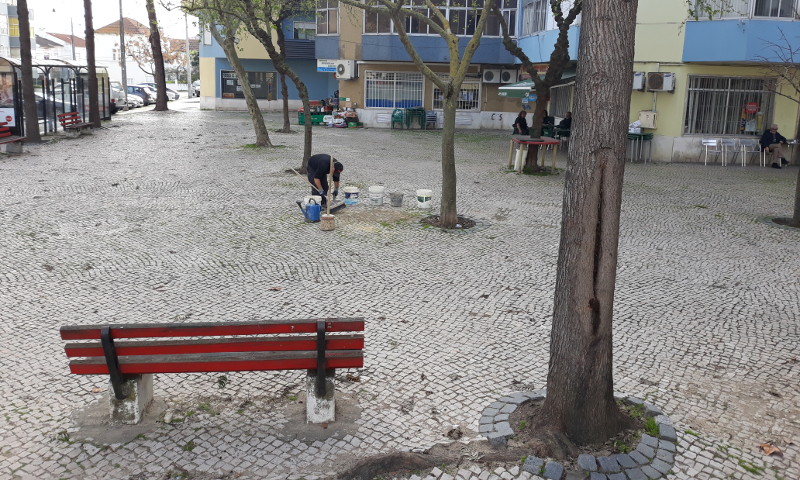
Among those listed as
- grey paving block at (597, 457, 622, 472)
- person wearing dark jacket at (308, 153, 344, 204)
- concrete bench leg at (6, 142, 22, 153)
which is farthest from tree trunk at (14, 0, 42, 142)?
grey paving block at (597, 457, 622, 472)

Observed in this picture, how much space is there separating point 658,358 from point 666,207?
311 inches

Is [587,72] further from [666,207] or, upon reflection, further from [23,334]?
[666,207]

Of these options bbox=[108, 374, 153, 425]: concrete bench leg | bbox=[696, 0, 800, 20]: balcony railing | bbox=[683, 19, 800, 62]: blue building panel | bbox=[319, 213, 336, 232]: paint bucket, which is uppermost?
bbox=[696, 0, 800, 20]: balcony railing

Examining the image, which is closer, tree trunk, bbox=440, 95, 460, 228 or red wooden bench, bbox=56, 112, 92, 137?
tree trunk, bbox=440, 95, 460, 228

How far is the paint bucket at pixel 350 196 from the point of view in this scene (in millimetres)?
12445

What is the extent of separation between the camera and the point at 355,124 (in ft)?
104

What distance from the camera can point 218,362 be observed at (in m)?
4.70

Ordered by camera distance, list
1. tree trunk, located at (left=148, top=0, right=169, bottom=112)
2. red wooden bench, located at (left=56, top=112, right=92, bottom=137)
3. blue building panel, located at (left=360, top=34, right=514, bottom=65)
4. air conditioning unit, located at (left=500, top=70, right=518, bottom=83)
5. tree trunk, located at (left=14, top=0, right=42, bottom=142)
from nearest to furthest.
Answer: tree trunk, located at (left=14, top=0, right=42, bottom=142) < red wooden bench, located at (left=56, top=112, right=92, bottom=137) < blue building panel, located at (left=360, top=34, right=514, bottom=65) < air conditioning unit, located at (left=500, top=70, right=518, bottom=83) < tree trunk, located at (left=148, top=0, right=169, bottom=112)

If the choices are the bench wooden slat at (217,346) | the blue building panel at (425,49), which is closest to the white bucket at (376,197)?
the bench wooden slat at (217,346)

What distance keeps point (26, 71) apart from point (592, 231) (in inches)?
755

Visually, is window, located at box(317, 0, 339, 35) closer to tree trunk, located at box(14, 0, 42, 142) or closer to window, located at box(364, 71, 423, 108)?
window, located at box(364, 71, 423, 108)

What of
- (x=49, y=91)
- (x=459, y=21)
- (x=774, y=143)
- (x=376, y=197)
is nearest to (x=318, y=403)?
(x=376, y=197)

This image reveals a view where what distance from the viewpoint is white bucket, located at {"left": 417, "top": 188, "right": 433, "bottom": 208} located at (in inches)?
488

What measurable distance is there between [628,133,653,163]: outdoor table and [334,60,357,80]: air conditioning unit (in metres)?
14.4
